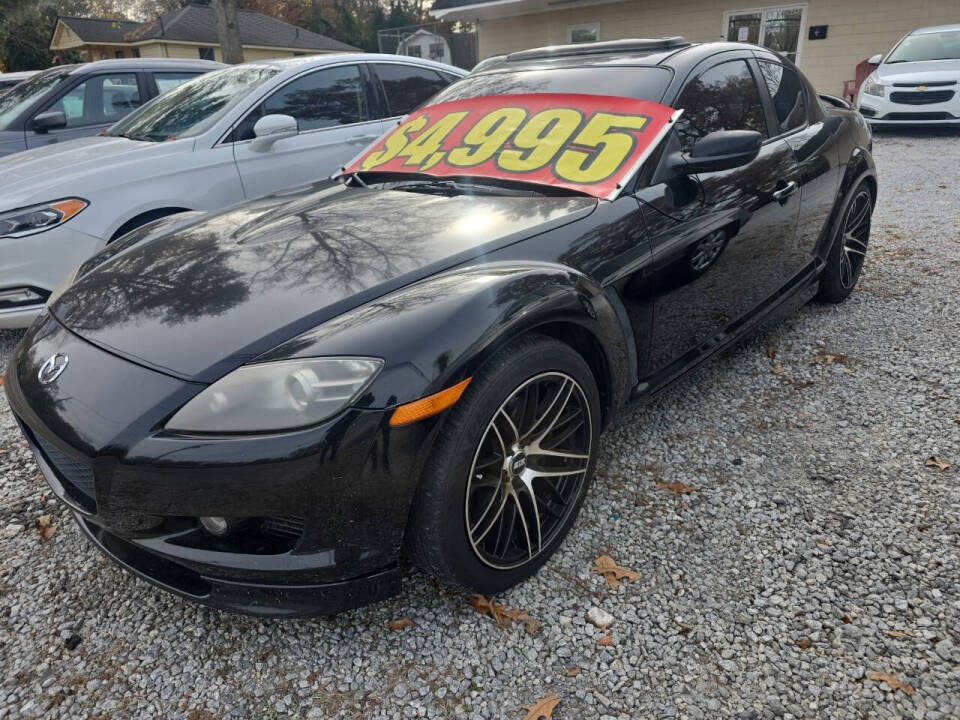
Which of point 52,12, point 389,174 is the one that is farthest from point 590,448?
point 52,12

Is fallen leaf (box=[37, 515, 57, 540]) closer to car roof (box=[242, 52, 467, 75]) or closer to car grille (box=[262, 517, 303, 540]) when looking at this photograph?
car grille (box=[262, 517, 303, 540])

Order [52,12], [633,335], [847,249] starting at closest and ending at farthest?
1. [633,335]
2. [847,249]
3. [52,12]

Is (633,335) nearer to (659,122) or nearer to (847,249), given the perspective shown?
(659,122)

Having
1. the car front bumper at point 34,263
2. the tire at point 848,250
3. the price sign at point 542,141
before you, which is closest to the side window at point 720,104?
the price sign at point 542,141

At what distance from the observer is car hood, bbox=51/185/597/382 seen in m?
1.79

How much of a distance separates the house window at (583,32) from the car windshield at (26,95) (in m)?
14.3

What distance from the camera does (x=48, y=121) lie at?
5.87 meters

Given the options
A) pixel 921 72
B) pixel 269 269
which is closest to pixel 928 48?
pixel 921 72

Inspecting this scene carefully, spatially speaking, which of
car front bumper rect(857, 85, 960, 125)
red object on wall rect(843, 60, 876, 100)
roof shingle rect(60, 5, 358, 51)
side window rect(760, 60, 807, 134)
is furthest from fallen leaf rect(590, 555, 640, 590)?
roof shingle rect(60, 5, 358, 51)

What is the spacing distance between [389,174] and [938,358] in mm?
3025

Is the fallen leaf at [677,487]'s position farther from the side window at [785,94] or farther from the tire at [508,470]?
the side window at [785,94]

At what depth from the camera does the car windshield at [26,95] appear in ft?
19.8

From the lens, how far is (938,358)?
356 centimetres

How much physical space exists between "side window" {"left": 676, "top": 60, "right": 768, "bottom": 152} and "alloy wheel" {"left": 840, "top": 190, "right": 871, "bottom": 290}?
47.0 inches
